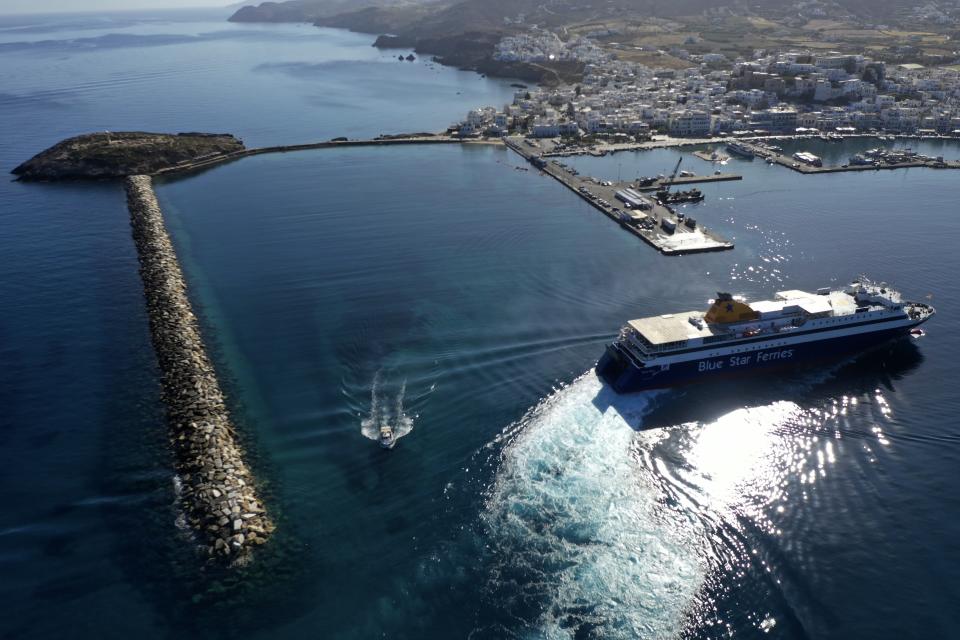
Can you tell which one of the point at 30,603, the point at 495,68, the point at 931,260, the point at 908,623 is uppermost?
the point at 495,68

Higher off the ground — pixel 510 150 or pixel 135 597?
pixel 510 150

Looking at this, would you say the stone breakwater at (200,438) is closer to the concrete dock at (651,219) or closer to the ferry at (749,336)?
the ferry at (749,336)

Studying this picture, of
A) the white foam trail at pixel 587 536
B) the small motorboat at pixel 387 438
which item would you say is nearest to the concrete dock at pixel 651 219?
the white foam trail at pixel 587 536

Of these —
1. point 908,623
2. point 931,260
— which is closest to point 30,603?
point 908,623

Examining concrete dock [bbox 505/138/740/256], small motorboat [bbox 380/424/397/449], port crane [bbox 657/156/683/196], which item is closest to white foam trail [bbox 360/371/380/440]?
small motorboat [bbox 380/424/397/449]

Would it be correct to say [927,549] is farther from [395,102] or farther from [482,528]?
[395,102]

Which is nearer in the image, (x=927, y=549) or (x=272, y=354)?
(x=927, y=549)
